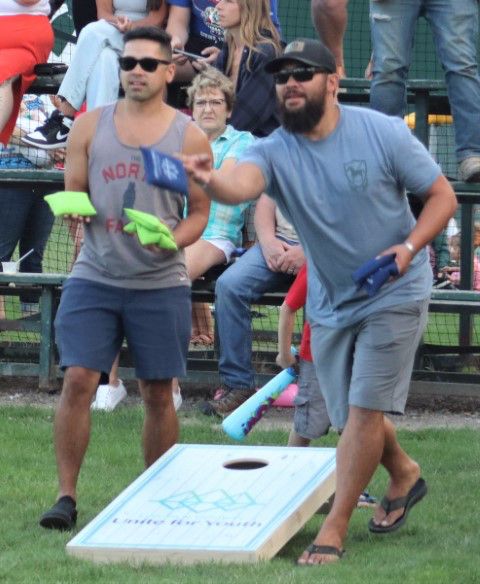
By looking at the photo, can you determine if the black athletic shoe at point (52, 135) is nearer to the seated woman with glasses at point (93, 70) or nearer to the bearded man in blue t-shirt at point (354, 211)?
the seated woman with glasses at point (93, 70)

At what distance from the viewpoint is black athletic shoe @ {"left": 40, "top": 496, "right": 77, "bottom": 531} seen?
591 centimetres

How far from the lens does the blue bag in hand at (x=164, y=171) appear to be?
5.28 metres

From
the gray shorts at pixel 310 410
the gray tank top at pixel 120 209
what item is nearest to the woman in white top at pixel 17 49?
the gray tank top at pixel 120 209

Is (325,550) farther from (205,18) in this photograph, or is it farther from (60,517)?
(205,18)

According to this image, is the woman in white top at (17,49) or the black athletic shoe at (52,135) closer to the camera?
the woman in white top at (17,49)

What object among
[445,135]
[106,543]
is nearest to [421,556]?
[106,543]

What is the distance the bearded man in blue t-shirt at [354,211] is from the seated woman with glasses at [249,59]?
3.46 m

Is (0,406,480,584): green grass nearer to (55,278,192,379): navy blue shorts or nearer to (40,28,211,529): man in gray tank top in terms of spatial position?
(40,28,211,529): man in gray tank top

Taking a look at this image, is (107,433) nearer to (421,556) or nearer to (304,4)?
(421,556)

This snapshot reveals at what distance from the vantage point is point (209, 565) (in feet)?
17.2

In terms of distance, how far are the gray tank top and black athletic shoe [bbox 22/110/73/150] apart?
348 centimetres

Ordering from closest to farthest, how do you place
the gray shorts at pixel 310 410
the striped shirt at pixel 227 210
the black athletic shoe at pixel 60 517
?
the black athletic shoe at pixel 60 517, the gray shorts at pixel 310 410, the striped shirt at pixel 227 210

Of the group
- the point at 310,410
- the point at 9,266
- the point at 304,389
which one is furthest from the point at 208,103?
the point at 310,410

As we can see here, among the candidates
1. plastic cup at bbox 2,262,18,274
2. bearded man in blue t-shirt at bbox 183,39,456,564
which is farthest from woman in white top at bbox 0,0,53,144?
bearded man in blue t-shirt at bbox 183,39,456,564
